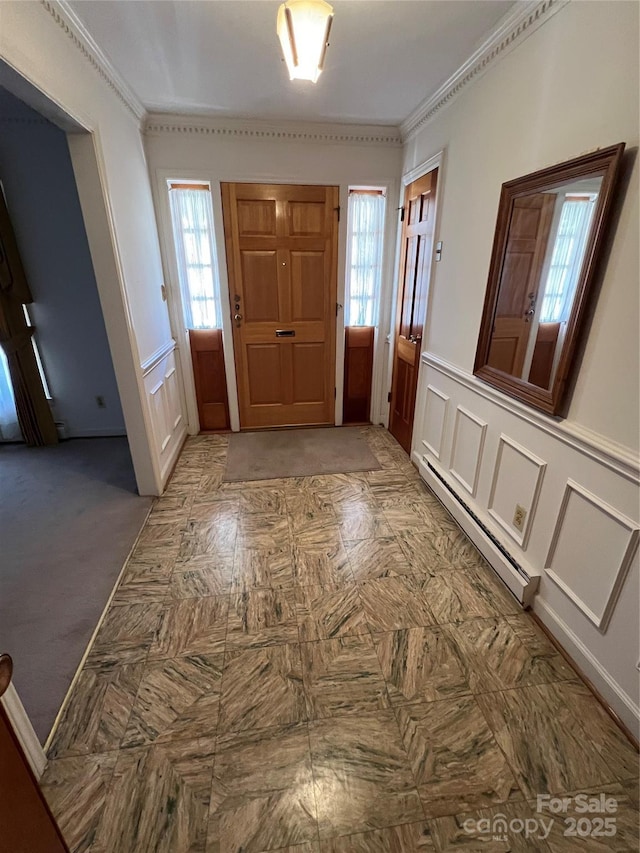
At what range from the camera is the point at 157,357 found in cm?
277

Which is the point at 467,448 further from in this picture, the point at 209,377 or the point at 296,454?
the point at 209,377

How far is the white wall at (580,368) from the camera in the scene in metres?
1.29

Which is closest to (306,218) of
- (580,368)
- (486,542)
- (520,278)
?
(520,278)

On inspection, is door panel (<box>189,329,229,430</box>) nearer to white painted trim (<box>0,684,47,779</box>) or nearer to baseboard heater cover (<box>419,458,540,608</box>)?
baseboard heater cover (<box>419,458,540,608</box>)

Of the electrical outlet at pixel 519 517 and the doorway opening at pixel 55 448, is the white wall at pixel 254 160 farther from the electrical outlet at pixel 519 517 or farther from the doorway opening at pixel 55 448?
the electrical outlet at pixel 519 517

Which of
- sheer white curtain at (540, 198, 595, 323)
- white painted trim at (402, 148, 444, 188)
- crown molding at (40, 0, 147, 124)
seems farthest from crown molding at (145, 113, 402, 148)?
sheer white curtain at (540, 198, 595, 323)

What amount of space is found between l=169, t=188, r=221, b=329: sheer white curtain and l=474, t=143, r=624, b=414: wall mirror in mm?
2280

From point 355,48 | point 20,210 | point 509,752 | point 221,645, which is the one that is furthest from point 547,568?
point 20,210

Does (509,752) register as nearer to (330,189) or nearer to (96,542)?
(96,542)

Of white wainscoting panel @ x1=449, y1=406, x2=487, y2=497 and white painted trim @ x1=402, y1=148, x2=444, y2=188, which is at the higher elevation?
white painted trim @ x1=402, y1=148, x2=444, y2=188

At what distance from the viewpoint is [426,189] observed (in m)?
2.66

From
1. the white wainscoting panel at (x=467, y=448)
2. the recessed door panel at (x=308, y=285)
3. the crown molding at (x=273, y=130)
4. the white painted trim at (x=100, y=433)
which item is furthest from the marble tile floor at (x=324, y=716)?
the crown molding at (x=273, y=130)

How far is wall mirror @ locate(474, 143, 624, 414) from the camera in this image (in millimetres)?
1370

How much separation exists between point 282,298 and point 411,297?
1117 millimetres
